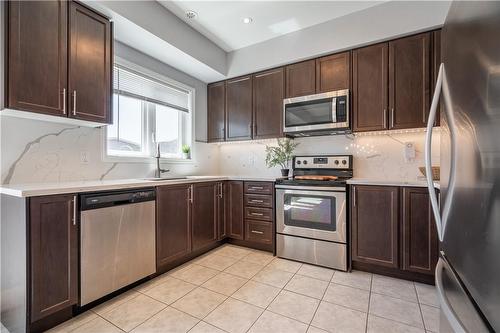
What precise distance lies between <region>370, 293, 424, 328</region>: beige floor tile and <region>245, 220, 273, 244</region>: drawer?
4.19ft

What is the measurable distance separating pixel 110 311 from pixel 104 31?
2326 mm

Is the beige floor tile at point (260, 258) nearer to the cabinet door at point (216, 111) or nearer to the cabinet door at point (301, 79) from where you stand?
the cabinet door at point (216, 111)

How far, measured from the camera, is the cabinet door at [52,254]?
1.50 m

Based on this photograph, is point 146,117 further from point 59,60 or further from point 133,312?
point 133,312

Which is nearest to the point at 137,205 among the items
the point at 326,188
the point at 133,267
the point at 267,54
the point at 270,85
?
the point at 133,267

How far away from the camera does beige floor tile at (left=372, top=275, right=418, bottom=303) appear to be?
2.02 m

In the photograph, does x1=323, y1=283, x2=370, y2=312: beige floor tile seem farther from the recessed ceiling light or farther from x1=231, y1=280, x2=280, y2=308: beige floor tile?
the recessed ceiling light

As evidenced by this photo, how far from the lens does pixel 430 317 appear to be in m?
1.71

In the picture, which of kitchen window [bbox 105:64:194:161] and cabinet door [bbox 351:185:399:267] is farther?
kitchen window [bbox 105:64:194:161]

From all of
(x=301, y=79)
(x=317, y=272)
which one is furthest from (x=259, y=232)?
(x=301, y=79)

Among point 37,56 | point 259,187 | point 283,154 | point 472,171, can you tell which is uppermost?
point 37,56

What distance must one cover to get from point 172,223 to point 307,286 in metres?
1.44

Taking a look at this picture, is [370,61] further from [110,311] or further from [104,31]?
[110,311]

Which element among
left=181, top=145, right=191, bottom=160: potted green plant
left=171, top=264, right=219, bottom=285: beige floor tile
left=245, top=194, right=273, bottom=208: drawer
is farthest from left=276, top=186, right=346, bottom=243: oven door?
left=181, top=145, right=191, bottom=160: potted green plant
